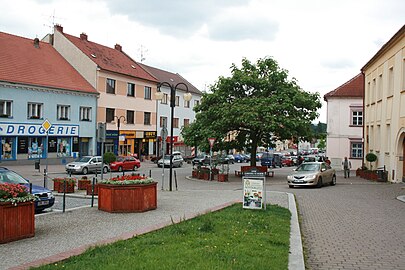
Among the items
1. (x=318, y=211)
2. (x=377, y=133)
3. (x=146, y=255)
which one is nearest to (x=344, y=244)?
(x=146, y=255)

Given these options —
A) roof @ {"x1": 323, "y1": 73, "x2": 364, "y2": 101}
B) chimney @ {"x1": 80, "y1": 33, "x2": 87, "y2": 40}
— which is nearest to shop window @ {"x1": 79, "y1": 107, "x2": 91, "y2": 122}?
chimney @ {"x1": 80, "y1": 33, "x2": 87, "y2": 40}

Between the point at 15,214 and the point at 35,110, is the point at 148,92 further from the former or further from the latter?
the point at 15,214

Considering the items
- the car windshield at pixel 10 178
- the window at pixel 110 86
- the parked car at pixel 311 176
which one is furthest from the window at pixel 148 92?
the car windshield at pixel 10 178

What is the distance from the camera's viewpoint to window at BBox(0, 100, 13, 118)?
36578 mm

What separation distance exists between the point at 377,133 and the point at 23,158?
27.8 metres

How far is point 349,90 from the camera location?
46.8 m

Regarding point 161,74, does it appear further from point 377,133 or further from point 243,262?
point 243,262

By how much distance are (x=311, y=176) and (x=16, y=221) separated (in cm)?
1886

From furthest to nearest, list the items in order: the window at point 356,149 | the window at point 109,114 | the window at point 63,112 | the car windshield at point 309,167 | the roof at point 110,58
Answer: the window at point 109,114 → the roof at point 110,58 → the window at point 356,149 → the window at point 63,112 → the car windshield at point 309,167

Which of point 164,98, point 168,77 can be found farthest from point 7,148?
point 168,77

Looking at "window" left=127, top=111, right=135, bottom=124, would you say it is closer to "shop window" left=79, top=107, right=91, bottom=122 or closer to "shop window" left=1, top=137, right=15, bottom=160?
"shop window" left=79, top=107, right=91, bottom=122

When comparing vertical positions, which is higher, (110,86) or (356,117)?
(110,86)

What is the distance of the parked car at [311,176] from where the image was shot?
2512cm

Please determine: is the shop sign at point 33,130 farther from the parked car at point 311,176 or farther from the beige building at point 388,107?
the beige building at point 388,107
